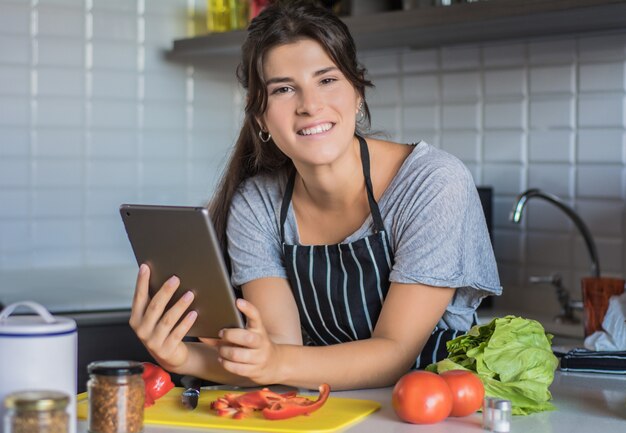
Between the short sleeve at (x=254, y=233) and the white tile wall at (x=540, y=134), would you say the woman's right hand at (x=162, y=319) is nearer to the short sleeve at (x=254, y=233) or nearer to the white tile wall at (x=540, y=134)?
the short sleeve at (x=254, y=233)

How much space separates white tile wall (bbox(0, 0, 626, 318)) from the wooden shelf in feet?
0.42

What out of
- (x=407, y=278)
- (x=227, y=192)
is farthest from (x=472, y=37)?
(x=407, y=278)

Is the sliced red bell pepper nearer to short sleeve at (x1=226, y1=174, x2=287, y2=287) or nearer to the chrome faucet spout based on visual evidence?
short sleeve at (x1=226, y1=174, x2=287, y2=287)

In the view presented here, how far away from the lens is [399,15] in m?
2.77

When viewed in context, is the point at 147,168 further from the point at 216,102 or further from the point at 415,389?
the point at 415,389

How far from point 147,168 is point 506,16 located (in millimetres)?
1631

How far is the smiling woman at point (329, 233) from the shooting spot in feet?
5.99

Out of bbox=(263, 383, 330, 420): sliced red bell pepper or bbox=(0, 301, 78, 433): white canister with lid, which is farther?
bbox=(263, 383, 330, 420): sliced red bell pepper

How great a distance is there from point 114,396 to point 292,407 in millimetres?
305

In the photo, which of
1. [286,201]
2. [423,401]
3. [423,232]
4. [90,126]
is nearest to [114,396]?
[423,401]

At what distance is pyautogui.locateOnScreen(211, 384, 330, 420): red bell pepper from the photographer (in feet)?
5.08

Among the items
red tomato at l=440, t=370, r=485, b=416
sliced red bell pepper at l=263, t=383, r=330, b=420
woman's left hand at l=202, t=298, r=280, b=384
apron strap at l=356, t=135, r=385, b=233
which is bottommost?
sliced red bell pepper at l=263, t=383, r=330, b=420

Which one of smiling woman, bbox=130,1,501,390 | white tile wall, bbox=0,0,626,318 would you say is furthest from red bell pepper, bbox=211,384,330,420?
white tile wall, bbox=0,0,626,318

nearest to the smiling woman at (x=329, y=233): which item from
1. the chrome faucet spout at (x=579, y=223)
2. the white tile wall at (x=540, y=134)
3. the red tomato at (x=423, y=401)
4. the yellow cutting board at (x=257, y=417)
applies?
the yellow cutting board at (x=257, y=417)
